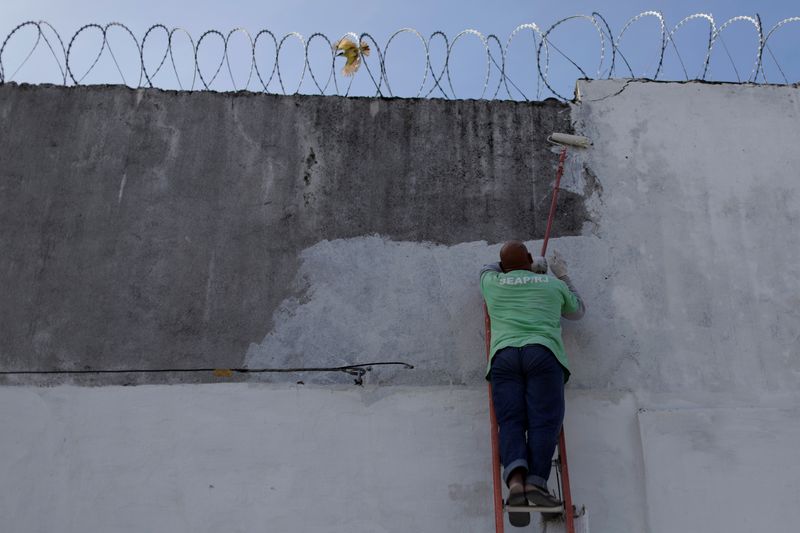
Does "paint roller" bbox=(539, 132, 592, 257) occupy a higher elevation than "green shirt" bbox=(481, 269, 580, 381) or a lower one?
higher

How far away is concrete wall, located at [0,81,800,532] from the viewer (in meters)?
4.75

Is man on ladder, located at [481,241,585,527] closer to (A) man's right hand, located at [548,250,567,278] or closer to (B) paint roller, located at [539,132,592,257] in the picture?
(A) man's right hand, located at [548,250,567,278]

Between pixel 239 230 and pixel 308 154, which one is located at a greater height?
pixel 308 154

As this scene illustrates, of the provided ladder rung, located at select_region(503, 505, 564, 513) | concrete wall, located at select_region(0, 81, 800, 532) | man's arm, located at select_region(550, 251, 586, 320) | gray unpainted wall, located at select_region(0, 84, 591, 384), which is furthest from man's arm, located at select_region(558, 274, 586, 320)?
ladder rung, located at select_region(503, 505, 564, 513)

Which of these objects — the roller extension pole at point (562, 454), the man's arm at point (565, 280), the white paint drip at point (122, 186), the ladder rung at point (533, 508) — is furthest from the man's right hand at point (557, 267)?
the white paint drip at point (122, 186)

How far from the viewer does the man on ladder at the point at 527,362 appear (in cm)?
422

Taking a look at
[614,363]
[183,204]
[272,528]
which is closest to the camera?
[272,528]

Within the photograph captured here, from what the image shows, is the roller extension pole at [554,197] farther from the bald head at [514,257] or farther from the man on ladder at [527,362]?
the bald head at [514,257]

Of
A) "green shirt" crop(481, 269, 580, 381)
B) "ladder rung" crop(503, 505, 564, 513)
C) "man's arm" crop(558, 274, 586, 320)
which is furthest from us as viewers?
"man's arm" crop(558, 274, 586, 320)

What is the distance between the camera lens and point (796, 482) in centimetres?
475

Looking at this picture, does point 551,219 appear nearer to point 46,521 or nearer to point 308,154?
point 308,154

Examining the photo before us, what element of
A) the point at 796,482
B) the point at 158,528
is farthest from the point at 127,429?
the point at 796,482

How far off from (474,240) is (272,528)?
6.46 feet

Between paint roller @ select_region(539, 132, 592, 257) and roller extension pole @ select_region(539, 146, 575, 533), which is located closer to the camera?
roller extension pole @ select_region(539, 146, 575, 533)
